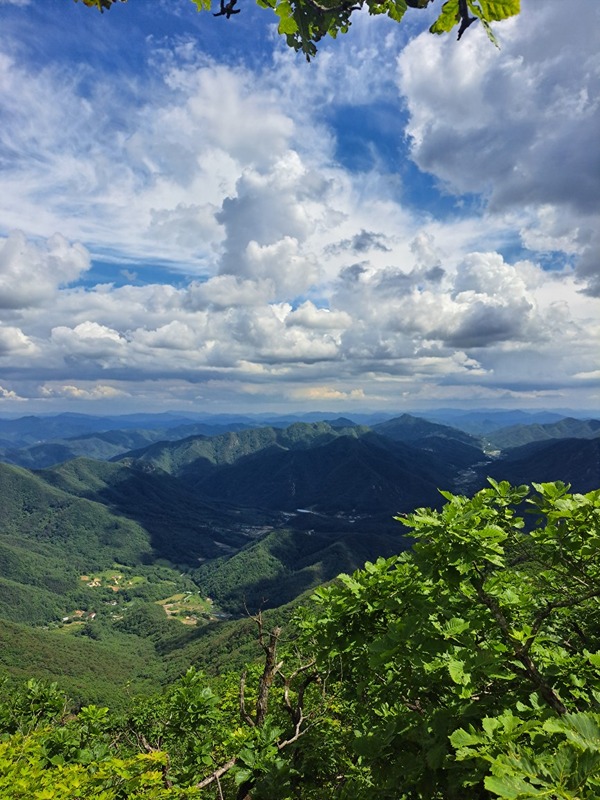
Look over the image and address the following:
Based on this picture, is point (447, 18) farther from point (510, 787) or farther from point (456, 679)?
point (456, 679)

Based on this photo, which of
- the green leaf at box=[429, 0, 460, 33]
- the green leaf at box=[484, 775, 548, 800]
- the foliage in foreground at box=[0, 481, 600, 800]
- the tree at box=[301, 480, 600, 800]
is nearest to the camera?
the green leaf at box=[484, 775, 548, 800]

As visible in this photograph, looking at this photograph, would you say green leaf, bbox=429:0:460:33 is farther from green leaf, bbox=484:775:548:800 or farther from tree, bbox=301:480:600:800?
green leaf, bbox=484:775:548:800

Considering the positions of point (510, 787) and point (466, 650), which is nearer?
point (510, 787)

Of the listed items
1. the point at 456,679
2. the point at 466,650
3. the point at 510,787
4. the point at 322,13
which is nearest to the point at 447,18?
the point at 322,13

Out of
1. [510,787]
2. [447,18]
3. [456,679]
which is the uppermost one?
[447,18]

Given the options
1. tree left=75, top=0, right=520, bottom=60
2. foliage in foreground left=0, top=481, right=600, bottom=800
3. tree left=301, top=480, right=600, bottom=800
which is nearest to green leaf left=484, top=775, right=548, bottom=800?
foliage in foreground left=0, top=481, right=600, bottom=800

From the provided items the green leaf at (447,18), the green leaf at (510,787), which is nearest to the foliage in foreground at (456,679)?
the green leaf at (510,787)

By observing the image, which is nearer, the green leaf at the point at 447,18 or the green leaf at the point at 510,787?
the green leaf at the point at 510,787

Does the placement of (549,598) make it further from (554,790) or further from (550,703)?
(554,790)

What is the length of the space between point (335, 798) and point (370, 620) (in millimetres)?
4960

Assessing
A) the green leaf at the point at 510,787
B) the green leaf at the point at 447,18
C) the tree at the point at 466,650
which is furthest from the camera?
the tree at the point at 466,650

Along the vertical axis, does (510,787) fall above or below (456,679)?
above

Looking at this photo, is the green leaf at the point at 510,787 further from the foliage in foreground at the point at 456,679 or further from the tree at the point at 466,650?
the tree at the point at 466,650

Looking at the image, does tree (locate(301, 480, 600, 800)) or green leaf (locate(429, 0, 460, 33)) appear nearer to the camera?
green leaf (locate(429, 0, 460, 33))
